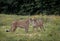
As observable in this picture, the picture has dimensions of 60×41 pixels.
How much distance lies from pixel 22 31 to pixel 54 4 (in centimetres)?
1488

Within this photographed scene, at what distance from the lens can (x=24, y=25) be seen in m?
11.3

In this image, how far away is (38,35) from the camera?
10836 mm

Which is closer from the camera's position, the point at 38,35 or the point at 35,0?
the point at 38,35

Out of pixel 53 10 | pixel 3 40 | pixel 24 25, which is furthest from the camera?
pixel 53 10

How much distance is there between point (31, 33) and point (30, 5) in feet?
51.4

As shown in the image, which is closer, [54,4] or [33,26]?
[33,26]

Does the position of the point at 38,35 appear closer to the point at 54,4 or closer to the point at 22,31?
the point at 22,31

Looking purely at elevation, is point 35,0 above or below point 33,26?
below

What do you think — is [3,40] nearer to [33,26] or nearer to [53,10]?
[33,26]

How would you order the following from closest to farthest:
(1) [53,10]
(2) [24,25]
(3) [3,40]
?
(3) [3,40]
(2) [24,25]
(1) [53,10]

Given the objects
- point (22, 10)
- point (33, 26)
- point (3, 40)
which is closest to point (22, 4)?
point (22, 10)

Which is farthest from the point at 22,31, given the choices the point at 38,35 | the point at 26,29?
the point at 38,35

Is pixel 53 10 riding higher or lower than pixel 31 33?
lower

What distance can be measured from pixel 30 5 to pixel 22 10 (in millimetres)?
853
